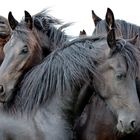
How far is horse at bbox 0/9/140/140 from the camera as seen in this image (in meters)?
3.94

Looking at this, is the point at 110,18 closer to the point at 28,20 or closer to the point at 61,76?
the point at 61,76

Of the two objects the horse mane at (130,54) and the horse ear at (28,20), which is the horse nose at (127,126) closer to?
the horse mane at (130,54)

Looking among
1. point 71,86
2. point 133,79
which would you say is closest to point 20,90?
point 71,86

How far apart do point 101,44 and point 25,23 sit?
2.96ft

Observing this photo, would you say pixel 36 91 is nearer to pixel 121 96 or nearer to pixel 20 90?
pixel 20 90

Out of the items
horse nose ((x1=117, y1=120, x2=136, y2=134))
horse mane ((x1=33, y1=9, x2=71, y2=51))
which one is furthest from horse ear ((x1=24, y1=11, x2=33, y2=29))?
horse nose ((x1=117, y1=120, x2=136, y2=134))

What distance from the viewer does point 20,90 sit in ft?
14.4

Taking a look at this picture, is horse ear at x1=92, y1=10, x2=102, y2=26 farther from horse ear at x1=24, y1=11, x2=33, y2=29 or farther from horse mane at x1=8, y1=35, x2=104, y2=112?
horse mane at x1=8, y1=35, x2=104, y2=112

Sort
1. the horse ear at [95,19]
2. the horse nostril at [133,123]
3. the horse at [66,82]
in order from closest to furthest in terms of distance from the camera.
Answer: the horse nostril at [133,123] < the horse at [66,82] < the horse ear at [95,19]

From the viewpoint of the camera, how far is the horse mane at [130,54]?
3.98 meters

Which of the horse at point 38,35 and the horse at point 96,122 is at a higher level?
the horse at point 38,35

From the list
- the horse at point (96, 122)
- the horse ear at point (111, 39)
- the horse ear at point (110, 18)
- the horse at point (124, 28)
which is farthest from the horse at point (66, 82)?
the horse at point (124, 28)

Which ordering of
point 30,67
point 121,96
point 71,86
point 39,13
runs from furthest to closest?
point 39,13 → point 30,67 → point 71,86 → point 121,96

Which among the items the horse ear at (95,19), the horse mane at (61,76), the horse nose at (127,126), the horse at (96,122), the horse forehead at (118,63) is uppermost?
the horse forehead at (118,63)
